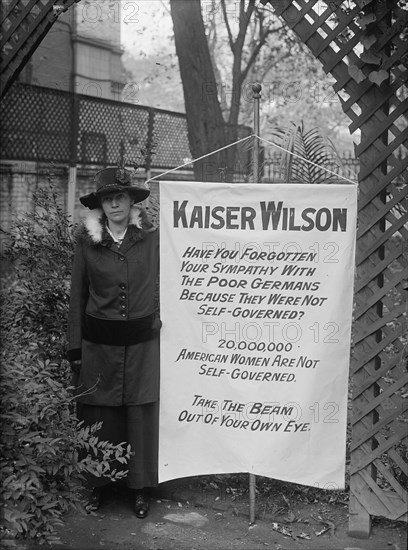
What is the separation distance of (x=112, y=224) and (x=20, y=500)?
66.2 inches

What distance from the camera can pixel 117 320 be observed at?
174 inches

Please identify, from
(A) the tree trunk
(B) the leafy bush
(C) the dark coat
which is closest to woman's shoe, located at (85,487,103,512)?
(B) the leafy bush

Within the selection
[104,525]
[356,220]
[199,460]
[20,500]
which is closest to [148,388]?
[199,460]

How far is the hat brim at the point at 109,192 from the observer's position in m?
4.38

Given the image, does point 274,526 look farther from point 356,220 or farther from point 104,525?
point 356,220

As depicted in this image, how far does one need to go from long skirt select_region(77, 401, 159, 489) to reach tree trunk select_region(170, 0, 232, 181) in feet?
13.7

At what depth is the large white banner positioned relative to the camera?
418cm

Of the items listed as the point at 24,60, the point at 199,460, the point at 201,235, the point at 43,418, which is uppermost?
the point at 24,60

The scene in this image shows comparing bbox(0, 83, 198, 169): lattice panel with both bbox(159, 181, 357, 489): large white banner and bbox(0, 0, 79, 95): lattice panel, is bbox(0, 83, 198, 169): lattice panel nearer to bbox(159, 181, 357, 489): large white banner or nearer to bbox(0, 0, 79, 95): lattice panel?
bbox(0, 0, 79, 95): lattice panel

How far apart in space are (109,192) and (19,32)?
118 cm

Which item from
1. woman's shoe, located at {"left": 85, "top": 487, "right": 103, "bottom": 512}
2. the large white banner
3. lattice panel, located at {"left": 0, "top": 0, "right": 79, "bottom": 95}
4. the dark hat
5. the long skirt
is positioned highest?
lattice panel, located at {"left": 0, "top": 0, "right": 79, "bottom": 95}

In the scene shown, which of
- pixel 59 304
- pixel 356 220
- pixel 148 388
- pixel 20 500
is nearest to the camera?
pixel 20 500

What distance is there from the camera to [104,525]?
4.38 meters

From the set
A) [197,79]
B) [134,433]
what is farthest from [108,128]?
Result: [134,433]
